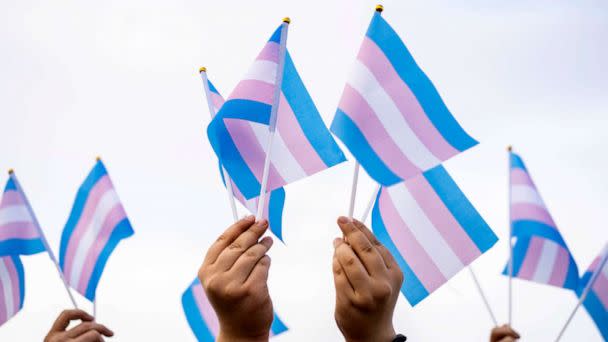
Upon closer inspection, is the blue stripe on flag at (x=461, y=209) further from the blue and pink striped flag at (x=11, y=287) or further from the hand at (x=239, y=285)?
the blue and pink striped flag at (x=11, y=287)

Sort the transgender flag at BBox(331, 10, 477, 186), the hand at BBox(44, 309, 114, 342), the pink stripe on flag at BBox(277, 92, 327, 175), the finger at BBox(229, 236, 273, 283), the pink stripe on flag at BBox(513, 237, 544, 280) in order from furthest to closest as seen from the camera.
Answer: the pink stripe on flag at BBox(513, 237, 544, 280)
the hand at BBox(44, 309, 114, 342)
the pink stripe on flag at BBox(277, 92, 327, 175)
the transgender flag at BBox(331, 10, 477, 186)
the finger at BBox(229, 236, 273, 283)

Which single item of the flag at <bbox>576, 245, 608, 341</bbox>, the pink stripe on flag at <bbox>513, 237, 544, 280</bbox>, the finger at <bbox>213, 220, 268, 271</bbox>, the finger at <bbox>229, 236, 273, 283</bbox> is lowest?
the flag at <bbox>576, 245, 608, 341</bbox>

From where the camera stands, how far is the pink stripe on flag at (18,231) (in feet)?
21.2

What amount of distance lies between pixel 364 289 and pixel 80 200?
221 inches

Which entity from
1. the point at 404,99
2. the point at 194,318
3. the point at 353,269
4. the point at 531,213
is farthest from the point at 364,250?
the point at 194,318

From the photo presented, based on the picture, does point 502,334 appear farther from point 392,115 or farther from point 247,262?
point 247,262

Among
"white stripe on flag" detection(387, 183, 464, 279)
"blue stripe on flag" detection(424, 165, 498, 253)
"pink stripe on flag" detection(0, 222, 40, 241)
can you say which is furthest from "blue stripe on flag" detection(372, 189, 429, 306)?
"pink stripe on flag" detection(0, 222, 40, 241)

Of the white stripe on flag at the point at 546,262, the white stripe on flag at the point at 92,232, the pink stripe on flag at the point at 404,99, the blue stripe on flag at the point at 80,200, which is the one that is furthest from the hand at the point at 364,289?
the white stripe on flag at the point at 546,262

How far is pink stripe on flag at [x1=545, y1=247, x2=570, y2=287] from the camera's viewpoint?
6926mm

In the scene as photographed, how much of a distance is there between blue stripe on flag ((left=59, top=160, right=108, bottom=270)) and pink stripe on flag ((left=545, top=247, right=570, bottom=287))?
554 cm

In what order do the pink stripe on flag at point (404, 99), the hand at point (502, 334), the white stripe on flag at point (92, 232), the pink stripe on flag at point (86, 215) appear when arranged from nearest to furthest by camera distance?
the pink stripe on flag at point (404, 99), the hand at point (502, 334), the white stripe on flag at point (92, 232), the pink stripe on flag at point (86, 215)

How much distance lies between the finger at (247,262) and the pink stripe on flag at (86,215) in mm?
4929

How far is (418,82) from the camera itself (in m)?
3.79

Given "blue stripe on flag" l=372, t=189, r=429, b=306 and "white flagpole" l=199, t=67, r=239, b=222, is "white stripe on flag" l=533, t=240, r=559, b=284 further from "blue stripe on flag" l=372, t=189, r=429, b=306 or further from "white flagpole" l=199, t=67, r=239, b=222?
"white flagpole" l=199, t=67, r=239, b=222
